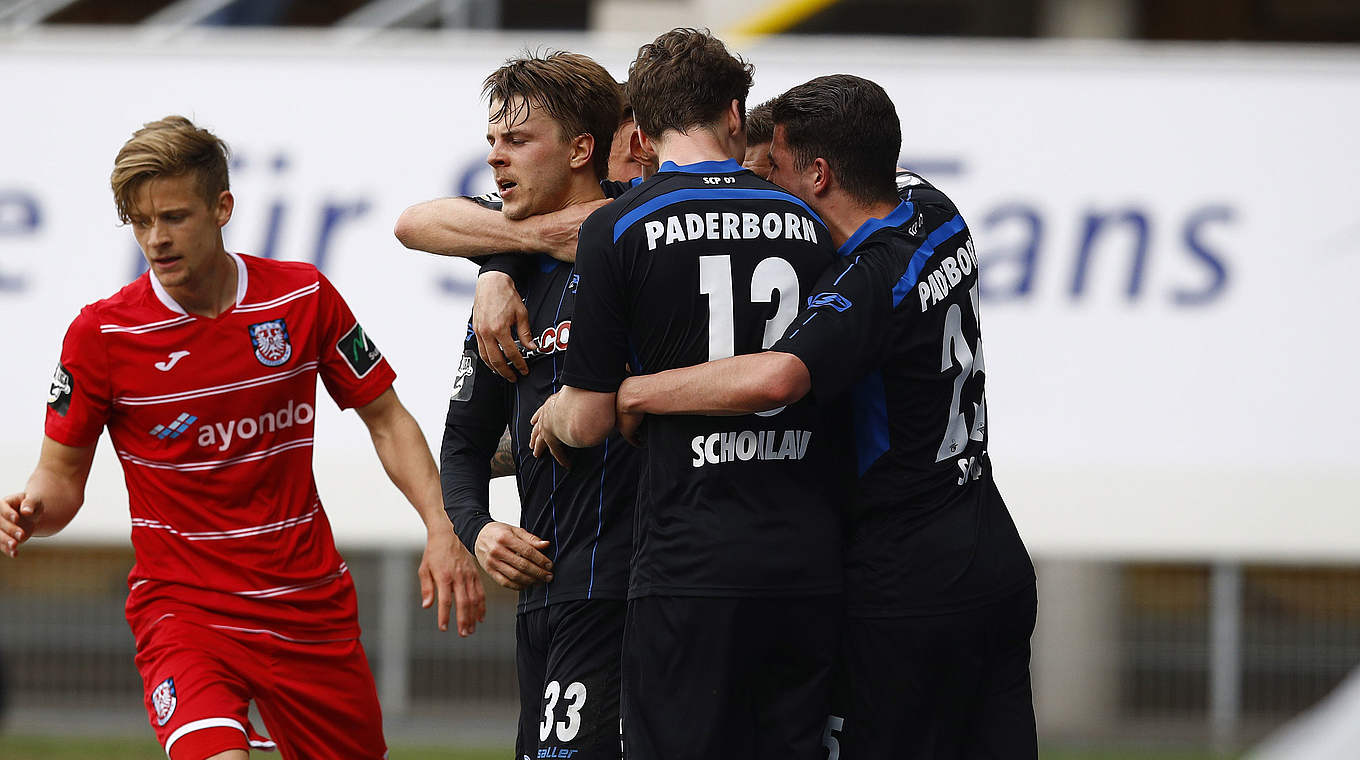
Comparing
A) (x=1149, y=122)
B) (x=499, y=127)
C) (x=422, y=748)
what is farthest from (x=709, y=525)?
(x=422, y=748)

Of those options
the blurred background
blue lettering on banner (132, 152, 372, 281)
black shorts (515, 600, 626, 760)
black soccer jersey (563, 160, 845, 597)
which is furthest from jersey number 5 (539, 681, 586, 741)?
blue lettering on banner (132, 152, 372, 281)

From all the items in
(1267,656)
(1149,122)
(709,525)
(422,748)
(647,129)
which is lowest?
(422,748)

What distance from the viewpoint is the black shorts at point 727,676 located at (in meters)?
3.16

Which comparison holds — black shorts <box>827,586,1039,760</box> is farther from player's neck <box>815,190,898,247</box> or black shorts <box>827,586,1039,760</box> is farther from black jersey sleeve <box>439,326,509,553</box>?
black jersey sleeve <box>439,326,509,553</box>

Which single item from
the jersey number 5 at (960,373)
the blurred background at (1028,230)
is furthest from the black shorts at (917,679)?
the blurred background at (1028,230)

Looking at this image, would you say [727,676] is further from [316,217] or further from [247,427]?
[316,217]

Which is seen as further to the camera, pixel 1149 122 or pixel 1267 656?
pixel 1267 656

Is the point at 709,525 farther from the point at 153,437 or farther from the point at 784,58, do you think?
the point at 784,58

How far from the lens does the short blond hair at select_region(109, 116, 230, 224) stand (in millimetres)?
3852

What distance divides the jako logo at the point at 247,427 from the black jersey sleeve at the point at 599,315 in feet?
3.95

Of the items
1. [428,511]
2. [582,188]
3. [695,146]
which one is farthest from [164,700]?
[695,146]

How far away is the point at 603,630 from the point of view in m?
3.47

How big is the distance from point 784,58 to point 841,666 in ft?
14.5

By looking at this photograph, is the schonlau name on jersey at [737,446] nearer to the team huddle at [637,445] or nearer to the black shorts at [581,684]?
the team huddle at [637,445]
